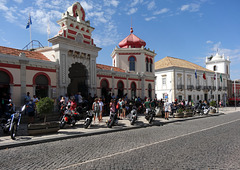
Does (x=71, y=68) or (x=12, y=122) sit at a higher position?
(x=71, y=68)

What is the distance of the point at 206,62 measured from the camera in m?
52.4

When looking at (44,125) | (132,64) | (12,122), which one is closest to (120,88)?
(132,64)

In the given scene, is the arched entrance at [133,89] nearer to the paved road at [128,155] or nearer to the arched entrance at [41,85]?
the arched entrance at [41,85]

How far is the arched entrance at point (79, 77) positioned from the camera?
1819cm

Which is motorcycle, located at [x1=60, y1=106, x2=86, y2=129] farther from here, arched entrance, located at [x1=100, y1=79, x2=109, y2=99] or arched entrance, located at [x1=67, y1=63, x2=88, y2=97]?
arched entrance, located at [x1=100, y1=79, x2=109, y2=99]

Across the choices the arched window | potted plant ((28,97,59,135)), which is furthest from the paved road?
the arched window

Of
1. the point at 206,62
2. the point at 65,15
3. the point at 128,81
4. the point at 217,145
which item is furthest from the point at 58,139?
the point at 206,62

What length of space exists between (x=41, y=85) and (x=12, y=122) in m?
7.10

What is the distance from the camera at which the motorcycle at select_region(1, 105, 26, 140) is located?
7.63 m

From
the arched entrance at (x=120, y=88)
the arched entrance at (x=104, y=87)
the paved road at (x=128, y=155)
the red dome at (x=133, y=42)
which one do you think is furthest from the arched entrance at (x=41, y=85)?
the red dome at (x=133, y=42)

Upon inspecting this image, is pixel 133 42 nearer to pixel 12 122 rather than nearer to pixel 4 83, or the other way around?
pixel 4 83

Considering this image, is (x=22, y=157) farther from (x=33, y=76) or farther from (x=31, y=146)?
(x=33, y=76)

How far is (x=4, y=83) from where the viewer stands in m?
12.4

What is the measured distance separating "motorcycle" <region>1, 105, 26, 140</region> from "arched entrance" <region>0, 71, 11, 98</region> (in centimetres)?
475
